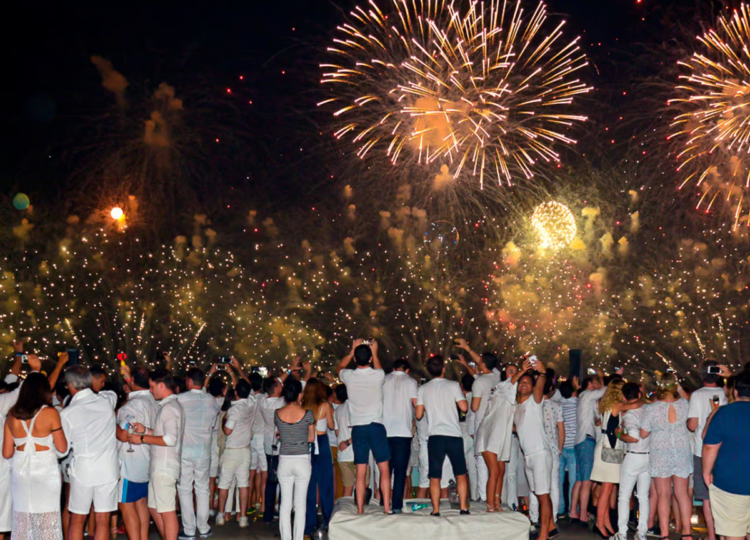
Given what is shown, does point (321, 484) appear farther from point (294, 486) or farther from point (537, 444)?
point (537, 444)

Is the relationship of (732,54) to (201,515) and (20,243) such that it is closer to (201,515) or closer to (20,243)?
(201,515)

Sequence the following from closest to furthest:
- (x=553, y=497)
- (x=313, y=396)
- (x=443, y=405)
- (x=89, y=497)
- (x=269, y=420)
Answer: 1. (x=89, y=497)
2. (x=313, y=396)
3. (x=443, y=405)
4. (x=553, y=497)
5. (x=269, y=420)

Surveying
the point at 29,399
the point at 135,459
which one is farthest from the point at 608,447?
the point at 29,399

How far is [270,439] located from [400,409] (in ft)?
7.41

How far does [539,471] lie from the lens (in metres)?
9.73

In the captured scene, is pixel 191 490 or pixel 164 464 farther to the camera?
pixel 191 490

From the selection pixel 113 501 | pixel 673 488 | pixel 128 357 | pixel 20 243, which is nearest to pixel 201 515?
pixel 113 501

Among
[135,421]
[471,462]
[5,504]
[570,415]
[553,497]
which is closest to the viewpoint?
[5,504]

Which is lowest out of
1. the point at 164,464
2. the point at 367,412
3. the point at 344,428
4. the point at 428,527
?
the point at 428,527

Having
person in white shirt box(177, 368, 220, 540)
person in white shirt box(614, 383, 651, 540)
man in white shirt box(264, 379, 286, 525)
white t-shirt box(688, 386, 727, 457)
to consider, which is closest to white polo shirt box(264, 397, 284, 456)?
man in white shirt box(264, 379, 286, 525)

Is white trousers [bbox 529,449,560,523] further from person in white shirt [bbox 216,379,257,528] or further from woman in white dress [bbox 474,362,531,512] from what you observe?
person in white shirt [bbox 216,379,257,528]

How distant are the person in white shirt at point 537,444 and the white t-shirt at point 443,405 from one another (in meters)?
0.79

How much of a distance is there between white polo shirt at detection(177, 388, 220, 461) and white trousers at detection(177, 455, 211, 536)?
92 mm

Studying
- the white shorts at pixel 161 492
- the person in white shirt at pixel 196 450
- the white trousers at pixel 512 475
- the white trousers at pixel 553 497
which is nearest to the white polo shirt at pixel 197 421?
the person in white shirt at pixel 196 450
